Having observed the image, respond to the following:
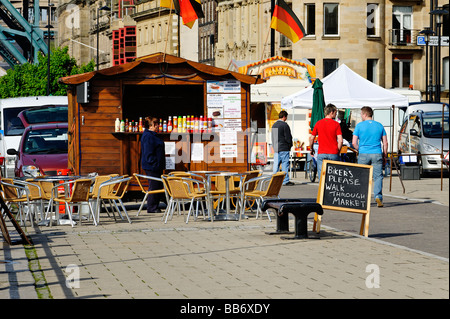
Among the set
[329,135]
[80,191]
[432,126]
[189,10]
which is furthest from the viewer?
[432,126]

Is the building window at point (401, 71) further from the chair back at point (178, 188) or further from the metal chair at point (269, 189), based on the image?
the chair back at point (178, 188)

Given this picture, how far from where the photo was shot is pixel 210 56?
98125 mm

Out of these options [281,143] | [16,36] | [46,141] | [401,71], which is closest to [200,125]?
[46,141]

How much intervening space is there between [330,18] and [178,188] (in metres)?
51.6

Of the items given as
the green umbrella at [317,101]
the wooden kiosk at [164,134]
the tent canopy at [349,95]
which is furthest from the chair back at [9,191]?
the tent canopy at [349,95]

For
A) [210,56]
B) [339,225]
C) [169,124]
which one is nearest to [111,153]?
[169,124]

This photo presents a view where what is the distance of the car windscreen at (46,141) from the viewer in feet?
78.8

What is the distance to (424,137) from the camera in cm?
3259

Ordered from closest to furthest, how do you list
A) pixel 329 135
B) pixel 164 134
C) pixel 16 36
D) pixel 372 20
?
pixel 329 135 → pixel 164 134 → pixel 372 20 → pixel 16 36

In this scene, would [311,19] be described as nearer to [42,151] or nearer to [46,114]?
[46,114]

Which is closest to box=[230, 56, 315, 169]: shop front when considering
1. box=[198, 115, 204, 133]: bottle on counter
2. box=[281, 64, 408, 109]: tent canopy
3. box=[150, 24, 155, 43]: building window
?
box=[281, 64, 408, 109]: tent canopy

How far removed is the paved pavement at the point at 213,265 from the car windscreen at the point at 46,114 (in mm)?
13386

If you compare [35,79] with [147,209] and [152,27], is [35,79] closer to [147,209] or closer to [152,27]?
[152,27]

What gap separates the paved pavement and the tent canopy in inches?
502
